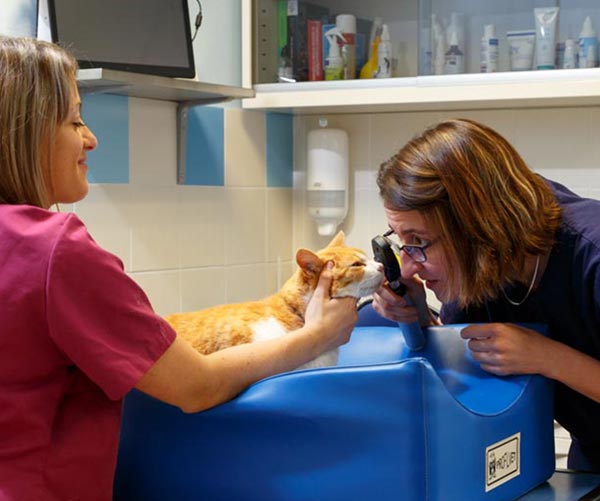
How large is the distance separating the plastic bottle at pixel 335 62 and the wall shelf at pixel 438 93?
55mm

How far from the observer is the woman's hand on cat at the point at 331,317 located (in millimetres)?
1268

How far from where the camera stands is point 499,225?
1300 millimetres

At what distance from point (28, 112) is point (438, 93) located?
1.49m

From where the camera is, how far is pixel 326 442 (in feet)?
3.32

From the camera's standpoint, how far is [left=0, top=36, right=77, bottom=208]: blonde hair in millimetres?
973

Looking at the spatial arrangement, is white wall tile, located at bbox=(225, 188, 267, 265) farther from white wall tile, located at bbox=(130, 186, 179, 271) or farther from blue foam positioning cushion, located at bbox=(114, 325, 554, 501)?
blue foam positioning cushion, located at bbox=(114, 325, 554, 501)

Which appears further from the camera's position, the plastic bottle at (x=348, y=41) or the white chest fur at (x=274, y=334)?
the plastic bottle at (x=348, y=41)

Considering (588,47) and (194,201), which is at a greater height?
(588,47)

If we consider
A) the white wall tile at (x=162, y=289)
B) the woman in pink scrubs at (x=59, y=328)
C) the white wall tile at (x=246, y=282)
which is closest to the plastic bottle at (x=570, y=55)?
the white wall tile at (x=246, y=282)

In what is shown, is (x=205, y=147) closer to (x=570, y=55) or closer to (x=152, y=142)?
(x=152, y=142)

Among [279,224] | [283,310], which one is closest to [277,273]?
[279,224]

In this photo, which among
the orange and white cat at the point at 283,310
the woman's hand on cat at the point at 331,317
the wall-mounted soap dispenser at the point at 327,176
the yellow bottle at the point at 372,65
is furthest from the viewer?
the wall-mounted soap dispenser at the point at 327,176

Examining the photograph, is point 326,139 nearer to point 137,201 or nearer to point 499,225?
point 137,201

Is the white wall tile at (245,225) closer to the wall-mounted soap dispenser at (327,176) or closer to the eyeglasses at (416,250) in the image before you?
the wall-mounted soap dispenser at (327,176)
